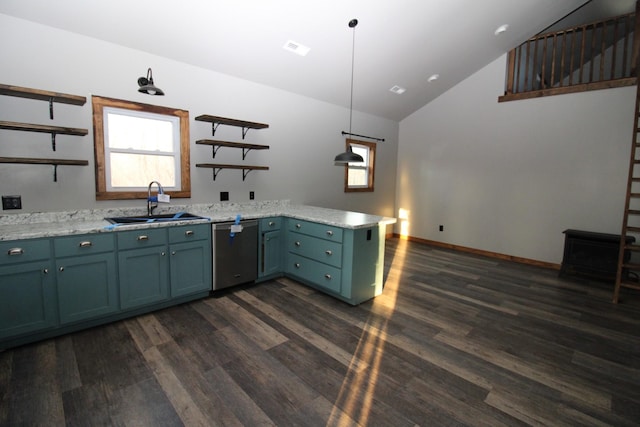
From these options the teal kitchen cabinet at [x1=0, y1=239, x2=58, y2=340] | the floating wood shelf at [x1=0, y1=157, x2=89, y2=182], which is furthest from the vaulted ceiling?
the teal kitchen cabinet at [x1=0, y1=239, x2=58, y2=340]

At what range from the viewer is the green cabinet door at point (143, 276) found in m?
2.61

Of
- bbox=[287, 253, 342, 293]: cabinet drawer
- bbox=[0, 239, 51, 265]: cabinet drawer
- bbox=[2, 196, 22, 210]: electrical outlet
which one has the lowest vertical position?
bbox=[287, 253, 342, 293]: cabinet drawer

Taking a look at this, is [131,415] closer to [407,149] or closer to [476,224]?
[476,224]

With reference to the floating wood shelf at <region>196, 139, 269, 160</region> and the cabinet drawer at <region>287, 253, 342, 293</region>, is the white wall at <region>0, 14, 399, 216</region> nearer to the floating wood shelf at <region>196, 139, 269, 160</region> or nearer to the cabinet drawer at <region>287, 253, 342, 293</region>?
the floating wood shelf at <region>196, 139, 269, 160</region>

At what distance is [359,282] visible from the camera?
3102mm

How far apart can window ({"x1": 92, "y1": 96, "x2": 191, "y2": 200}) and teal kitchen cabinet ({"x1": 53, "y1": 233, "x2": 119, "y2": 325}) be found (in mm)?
720

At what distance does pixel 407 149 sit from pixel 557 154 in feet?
8.24

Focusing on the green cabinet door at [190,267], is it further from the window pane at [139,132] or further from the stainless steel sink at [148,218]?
the window pane at [139,132]

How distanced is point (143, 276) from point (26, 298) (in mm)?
755

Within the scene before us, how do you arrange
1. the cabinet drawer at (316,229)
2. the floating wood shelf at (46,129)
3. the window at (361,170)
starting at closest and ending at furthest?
the floating wood shelf at (46,129), the cabinet drawer at (316,229), the window at (361,170)

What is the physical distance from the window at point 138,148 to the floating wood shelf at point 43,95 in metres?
0.27

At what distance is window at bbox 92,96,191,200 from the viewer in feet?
9.55

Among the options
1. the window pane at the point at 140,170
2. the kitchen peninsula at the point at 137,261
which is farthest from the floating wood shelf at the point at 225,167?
the kitchen peninsula at the point at 137,261

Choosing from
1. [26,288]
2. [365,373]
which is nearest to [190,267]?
[26,288]
